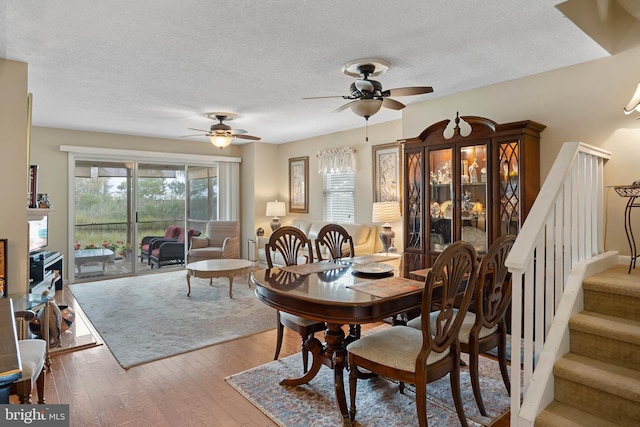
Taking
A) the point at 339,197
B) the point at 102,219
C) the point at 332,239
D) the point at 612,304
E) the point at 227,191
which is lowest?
the point at 612,304

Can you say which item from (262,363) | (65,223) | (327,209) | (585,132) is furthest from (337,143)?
(65,223)

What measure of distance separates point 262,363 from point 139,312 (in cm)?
209

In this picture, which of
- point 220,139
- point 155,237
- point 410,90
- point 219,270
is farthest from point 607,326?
point 155,237

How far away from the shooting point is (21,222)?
9.91ft

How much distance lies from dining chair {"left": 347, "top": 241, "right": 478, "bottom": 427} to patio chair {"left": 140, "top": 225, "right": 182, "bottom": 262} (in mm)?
5571

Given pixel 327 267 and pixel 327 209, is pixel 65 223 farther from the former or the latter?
pixel 327 267

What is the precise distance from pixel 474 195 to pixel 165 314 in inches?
140

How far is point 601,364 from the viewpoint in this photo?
1959mm

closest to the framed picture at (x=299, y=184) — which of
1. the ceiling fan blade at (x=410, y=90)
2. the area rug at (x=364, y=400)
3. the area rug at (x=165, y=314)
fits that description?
the area rug at (x=165, y=314)

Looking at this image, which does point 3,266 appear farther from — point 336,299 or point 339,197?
point 339,197

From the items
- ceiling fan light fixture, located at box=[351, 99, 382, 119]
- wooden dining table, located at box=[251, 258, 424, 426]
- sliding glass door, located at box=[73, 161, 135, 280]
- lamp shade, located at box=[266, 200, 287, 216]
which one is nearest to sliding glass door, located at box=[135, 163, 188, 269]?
sliding glass door, located at box=[73, 161, 135, 280]

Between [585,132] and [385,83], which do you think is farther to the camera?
[385,83]

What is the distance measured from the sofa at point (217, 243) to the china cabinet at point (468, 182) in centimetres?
330

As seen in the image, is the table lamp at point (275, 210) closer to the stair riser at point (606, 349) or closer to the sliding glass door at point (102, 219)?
the sliding glass door at point (102, 219)
